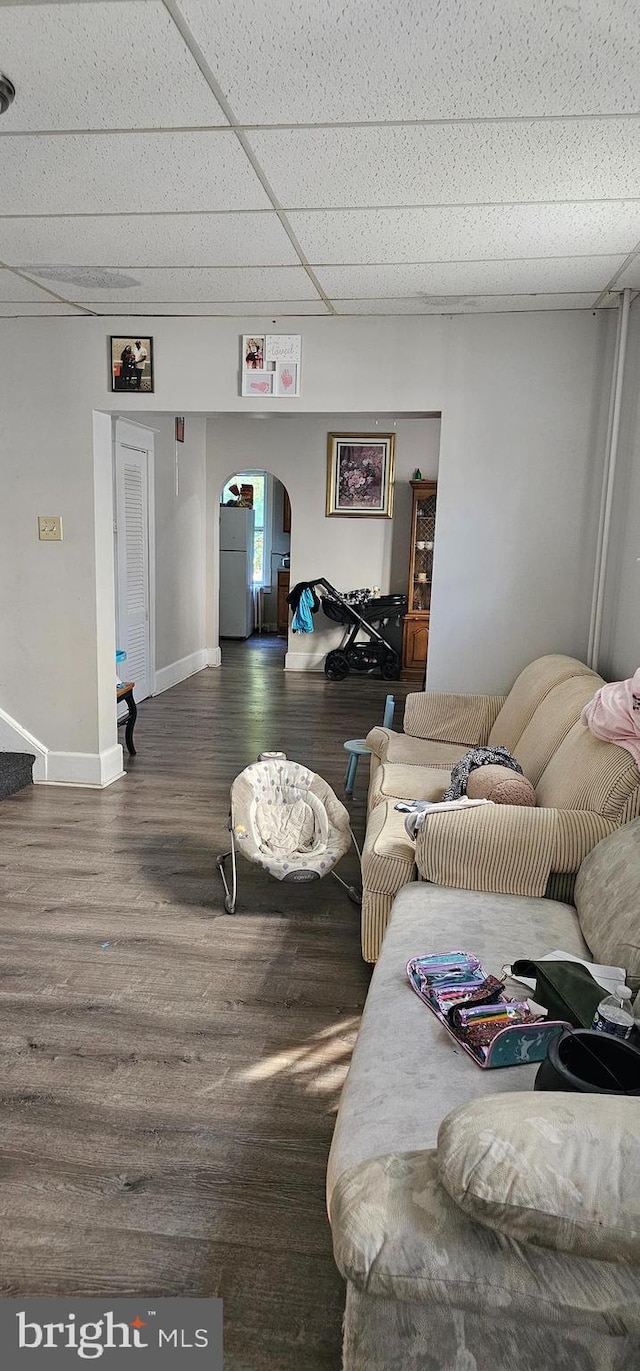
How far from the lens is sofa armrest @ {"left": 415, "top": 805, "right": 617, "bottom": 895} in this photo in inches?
99.4

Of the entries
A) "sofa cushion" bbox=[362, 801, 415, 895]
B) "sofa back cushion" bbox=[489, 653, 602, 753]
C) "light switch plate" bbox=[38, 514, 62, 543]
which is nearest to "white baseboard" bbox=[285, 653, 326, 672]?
"light switch plate" bbox=[38, 514, 62, 543]

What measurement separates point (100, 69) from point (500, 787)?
2314mm

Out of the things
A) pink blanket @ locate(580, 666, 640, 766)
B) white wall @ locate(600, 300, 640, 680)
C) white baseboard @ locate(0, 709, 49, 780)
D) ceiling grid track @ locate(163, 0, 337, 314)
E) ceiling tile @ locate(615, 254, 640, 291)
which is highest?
ceiling tile @ locate(615, 254, 640, 291)

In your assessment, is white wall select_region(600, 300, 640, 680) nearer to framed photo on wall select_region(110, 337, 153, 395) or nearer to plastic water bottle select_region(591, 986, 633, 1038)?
plastic water bottle select_region(591, 986, 633, 1038)

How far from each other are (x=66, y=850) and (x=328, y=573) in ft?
18.8

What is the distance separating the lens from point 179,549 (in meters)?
7.98

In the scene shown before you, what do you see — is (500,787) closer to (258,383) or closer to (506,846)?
(506,846)

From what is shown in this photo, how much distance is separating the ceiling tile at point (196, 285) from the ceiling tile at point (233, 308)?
0.07 meters

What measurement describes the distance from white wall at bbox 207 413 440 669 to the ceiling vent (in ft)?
22.1

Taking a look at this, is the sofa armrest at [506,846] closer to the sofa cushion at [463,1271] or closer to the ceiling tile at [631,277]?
the sofa cushion at [463,1271]

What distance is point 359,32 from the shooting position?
1.75 m

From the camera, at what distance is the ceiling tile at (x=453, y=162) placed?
219 cm

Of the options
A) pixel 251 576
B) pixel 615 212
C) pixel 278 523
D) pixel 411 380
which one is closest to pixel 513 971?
pixel 615 212

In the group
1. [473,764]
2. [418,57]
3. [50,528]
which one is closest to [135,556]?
[50,528]
